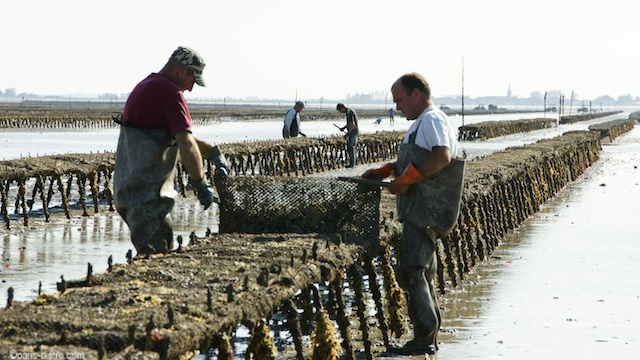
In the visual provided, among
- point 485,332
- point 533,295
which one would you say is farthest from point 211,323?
point 533,295

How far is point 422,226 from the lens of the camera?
6.92 m

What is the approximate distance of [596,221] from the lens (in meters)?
17.8

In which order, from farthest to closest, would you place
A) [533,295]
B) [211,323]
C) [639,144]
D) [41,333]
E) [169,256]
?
1. [639,144]
2. [533,295]
3. [169,256]
4. [211,323]
5. [41,333]

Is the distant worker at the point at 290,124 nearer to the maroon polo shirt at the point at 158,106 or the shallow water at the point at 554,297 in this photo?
the shallow water at the point at 554,297

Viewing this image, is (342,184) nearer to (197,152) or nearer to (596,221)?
(197,152)

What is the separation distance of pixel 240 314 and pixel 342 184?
285 centimetres

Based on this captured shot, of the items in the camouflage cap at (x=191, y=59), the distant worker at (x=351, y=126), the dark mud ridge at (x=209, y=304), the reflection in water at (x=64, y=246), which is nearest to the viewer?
the dark mud ridge at (x=209, y=304)

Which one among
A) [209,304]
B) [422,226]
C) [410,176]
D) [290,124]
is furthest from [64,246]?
[290,124]

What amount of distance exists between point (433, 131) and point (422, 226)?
0.72 m

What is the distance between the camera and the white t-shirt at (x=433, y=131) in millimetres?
6641

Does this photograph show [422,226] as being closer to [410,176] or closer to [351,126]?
[410,176]

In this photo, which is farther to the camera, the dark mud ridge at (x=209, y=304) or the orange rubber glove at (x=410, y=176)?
the orange rubber glove at (x=410, y=176)

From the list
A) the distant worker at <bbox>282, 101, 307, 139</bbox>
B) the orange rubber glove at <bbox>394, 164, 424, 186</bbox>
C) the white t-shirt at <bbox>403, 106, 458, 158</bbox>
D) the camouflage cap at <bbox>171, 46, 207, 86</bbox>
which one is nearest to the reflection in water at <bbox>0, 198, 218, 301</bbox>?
the camouflage cap at <bbox>171, 46, 207, 86</bbox>

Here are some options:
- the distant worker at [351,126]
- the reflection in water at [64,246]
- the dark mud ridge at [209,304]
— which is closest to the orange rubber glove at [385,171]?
the dark mud ridge at [209,304]
